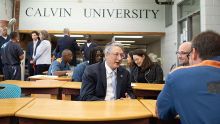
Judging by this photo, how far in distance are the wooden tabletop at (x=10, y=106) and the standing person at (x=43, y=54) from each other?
429 cm

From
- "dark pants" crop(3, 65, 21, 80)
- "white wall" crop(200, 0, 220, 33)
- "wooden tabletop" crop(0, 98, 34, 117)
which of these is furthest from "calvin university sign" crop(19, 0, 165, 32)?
"wooden tabletop" crop(0, 98, 34, 117)

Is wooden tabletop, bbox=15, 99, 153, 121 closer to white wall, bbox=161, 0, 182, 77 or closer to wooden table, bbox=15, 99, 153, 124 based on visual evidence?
wooden table, bbox=15, 99, 153, 124

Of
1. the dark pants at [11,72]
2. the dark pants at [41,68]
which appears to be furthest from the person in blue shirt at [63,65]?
the dark pants at [41,68]

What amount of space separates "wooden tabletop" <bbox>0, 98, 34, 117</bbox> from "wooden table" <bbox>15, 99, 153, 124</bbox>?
54 millimetres

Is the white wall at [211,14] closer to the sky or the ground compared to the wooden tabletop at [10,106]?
closer to the sky

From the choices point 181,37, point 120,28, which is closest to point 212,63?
point 181,37

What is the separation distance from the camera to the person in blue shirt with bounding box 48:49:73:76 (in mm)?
5848

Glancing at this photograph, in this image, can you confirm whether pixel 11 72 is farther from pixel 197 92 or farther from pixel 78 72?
pixel 197 92

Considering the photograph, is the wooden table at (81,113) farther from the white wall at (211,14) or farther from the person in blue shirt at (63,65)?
the white wall at (211,14)

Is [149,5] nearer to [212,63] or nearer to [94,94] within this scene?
[94,94]

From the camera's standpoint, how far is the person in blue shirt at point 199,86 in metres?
1.77

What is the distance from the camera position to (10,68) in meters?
6.37

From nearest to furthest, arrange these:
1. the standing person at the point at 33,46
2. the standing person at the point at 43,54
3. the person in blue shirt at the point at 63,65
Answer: the person in blue shirt at the point at 63,65 < the standing person at the point at 43,54 < the standing person at the point at 33,46

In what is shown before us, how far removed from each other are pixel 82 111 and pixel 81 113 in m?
0.08
